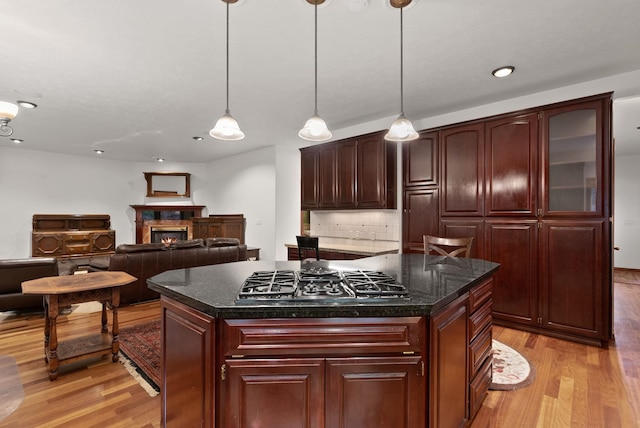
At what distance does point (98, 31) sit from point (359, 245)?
3724 millimetres

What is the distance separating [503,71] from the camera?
9.30ft

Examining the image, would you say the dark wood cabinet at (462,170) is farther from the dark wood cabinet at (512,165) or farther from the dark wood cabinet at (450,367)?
the dark wood cabinet at (450,367)

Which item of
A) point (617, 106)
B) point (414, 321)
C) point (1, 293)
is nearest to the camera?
point (414, 321)

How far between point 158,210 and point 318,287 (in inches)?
300

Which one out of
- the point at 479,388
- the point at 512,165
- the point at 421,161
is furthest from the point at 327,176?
the point at 479,388

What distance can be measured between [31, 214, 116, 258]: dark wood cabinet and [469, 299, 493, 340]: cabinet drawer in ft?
26.1

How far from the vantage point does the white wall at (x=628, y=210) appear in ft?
21.5

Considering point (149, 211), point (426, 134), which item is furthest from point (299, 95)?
point (149, 211)

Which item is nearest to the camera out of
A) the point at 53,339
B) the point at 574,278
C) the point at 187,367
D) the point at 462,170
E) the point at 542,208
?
the point at 187,367

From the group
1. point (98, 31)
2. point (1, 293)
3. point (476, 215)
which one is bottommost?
point (1, 293)

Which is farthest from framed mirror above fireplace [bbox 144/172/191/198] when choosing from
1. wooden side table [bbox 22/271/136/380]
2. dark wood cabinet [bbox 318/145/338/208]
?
wooden side table [bbox 22/271/136/380]

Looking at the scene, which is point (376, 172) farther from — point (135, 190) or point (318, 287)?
point (135, 190)

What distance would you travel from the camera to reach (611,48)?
2459 mm

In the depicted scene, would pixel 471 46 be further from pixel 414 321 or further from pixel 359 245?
pixel 359 245
